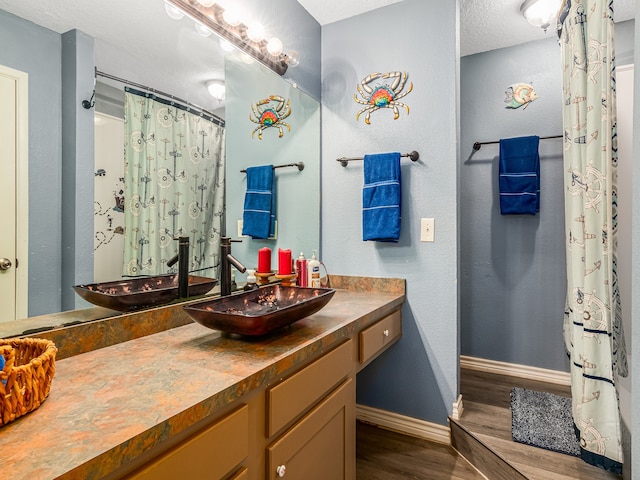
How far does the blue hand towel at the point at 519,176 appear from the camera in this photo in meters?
2.57

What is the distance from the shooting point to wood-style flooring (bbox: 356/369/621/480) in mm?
1598

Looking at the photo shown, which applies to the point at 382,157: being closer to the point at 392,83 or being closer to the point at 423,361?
the point at 392,83

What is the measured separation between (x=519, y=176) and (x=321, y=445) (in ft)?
7.46

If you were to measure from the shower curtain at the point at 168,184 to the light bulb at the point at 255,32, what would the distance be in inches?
21.1

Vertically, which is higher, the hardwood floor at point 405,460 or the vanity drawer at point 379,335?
the vanity drawer at point 379,335

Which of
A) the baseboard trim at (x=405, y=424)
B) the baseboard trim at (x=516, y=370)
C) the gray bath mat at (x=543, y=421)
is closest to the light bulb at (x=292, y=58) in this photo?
the baseboard trim at (x=405, y=424)

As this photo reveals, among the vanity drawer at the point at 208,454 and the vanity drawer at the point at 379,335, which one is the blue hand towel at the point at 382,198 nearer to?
the vanity drawer at the point at 379,335

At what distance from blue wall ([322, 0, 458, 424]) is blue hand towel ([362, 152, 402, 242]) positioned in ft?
0.34

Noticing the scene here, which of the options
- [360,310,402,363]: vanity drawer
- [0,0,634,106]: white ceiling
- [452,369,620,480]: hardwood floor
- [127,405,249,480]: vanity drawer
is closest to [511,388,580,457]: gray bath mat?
[452,369,620,480]: hardwood floor

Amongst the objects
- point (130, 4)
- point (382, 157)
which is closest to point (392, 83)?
point (382, 157)

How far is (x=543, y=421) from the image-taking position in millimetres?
1974

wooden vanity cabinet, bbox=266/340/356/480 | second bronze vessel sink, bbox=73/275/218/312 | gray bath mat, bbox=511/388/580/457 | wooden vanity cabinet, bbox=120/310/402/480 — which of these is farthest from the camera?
gray bath mat, bbox=511/388/580/457

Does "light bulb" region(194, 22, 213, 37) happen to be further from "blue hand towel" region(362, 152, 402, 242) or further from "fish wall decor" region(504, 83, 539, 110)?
"fish wall decor" region(504, 83, 539, 110)

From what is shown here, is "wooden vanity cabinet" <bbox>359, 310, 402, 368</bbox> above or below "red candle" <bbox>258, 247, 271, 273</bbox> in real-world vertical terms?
below
